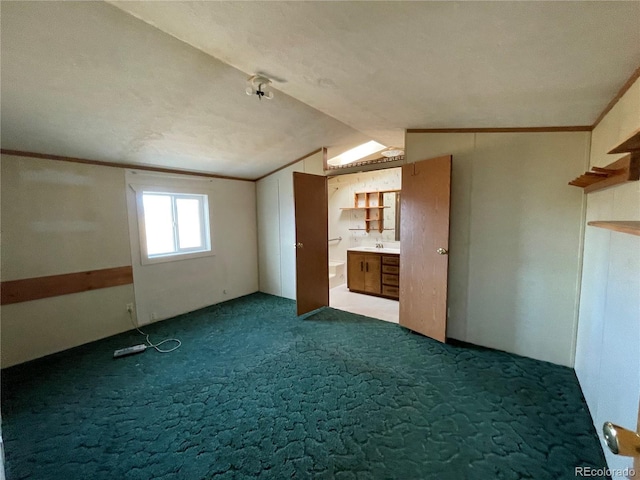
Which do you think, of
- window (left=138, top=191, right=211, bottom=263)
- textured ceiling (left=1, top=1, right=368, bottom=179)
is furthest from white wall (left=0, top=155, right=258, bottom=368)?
textured ceiling (left=1, top=1, right=368, bottom=179)

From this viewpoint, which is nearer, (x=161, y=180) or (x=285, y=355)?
(x=285, y=355)

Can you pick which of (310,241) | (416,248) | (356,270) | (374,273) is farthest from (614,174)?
(356,270)

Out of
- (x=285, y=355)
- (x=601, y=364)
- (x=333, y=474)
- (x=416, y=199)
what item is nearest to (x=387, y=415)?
(x=333, y=474)

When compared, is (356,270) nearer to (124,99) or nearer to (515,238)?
(515,238)

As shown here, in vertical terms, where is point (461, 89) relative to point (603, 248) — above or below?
above

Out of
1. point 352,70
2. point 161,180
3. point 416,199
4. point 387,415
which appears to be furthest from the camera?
point 161,180

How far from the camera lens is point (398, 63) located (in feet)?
5.17

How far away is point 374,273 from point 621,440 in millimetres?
3955

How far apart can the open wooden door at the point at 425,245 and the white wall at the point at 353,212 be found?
187cm

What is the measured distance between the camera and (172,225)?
3877mm

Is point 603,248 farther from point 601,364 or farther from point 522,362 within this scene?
point 522,362

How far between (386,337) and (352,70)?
267 centimetres

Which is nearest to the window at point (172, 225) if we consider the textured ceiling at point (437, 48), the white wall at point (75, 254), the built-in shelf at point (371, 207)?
the white wall at point (75, 254)

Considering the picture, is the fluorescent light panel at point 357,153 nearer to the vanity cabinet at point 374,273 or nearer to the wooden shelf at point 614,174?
the vanity cabinet at point 374,273
